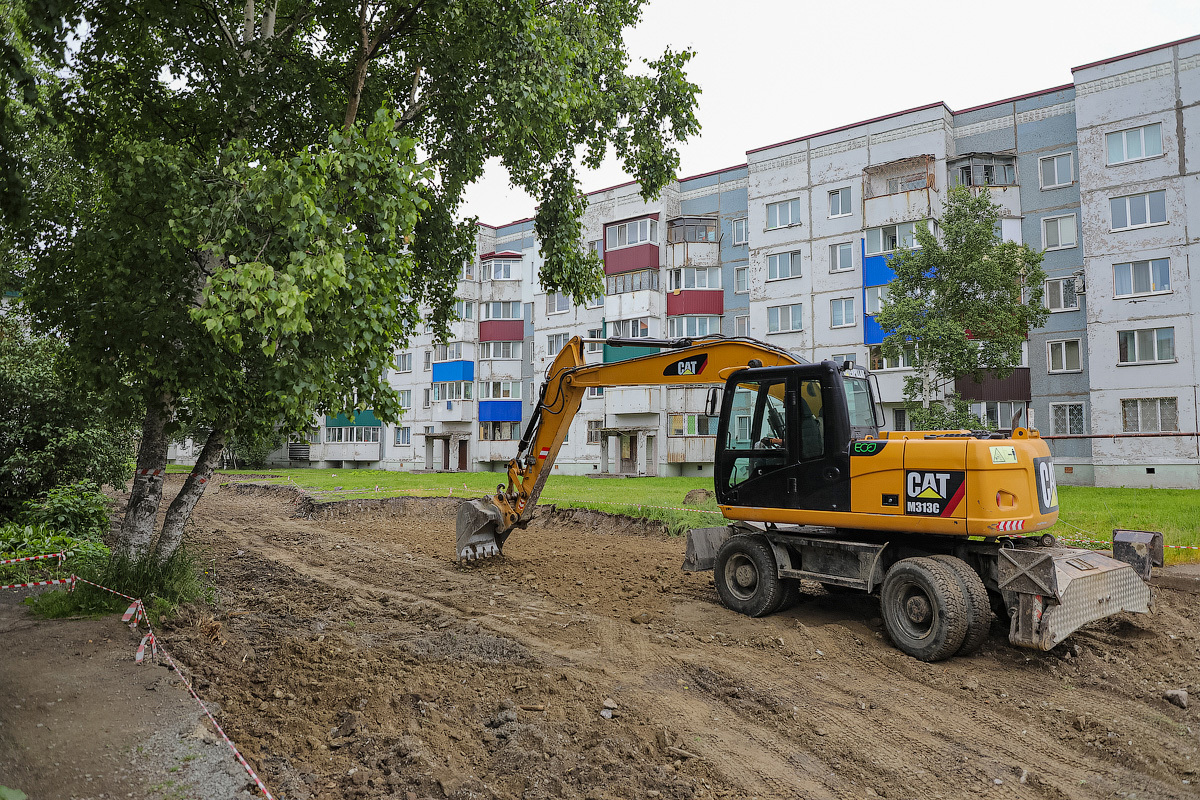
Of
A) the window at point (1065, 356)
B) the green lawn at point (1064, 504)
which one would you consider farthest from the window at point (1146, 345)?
the green lawn at point (1064, 504)

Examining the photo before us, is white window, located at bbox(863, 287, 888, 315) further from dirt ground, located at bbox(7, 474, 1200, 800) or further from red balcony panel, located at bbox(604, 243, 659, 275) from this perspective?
dirt ground, located at bbox(7, 474, 1200, 800)

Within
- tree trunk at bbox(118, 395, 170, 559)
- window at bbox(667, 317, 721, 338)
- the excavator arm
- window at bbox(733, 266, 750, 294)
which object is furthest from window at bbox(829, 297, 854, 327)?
tree trunk at bbox(118, 395, 170, 559)

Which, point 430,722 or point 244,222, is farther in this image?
point 244,222

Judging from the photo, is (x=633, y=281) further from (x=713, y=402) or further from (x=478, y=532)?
(x=713, y=402)

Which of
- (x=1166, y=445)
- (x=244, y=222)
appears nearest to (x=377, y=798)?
(x=244, y=222)

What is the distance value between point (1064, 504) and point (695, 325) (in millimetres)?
23417

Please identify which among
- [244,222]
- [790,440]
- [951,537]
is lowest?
[951,537]

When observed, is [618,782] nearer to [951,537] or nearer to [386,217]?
[951,537]

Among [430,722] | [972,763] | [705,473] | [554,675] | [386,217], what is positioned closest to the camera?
[972,763]

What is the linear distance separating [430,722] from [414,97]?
900cm

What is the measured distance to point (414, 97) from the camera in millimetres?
11086

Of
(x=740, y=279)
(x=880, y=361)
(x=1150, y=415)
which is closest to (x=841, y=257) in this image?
(x=880, y=361)

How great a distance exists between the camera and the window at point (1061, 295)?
29.8 m

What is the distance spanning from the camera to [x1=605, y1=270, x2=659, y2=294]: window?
4059cm
